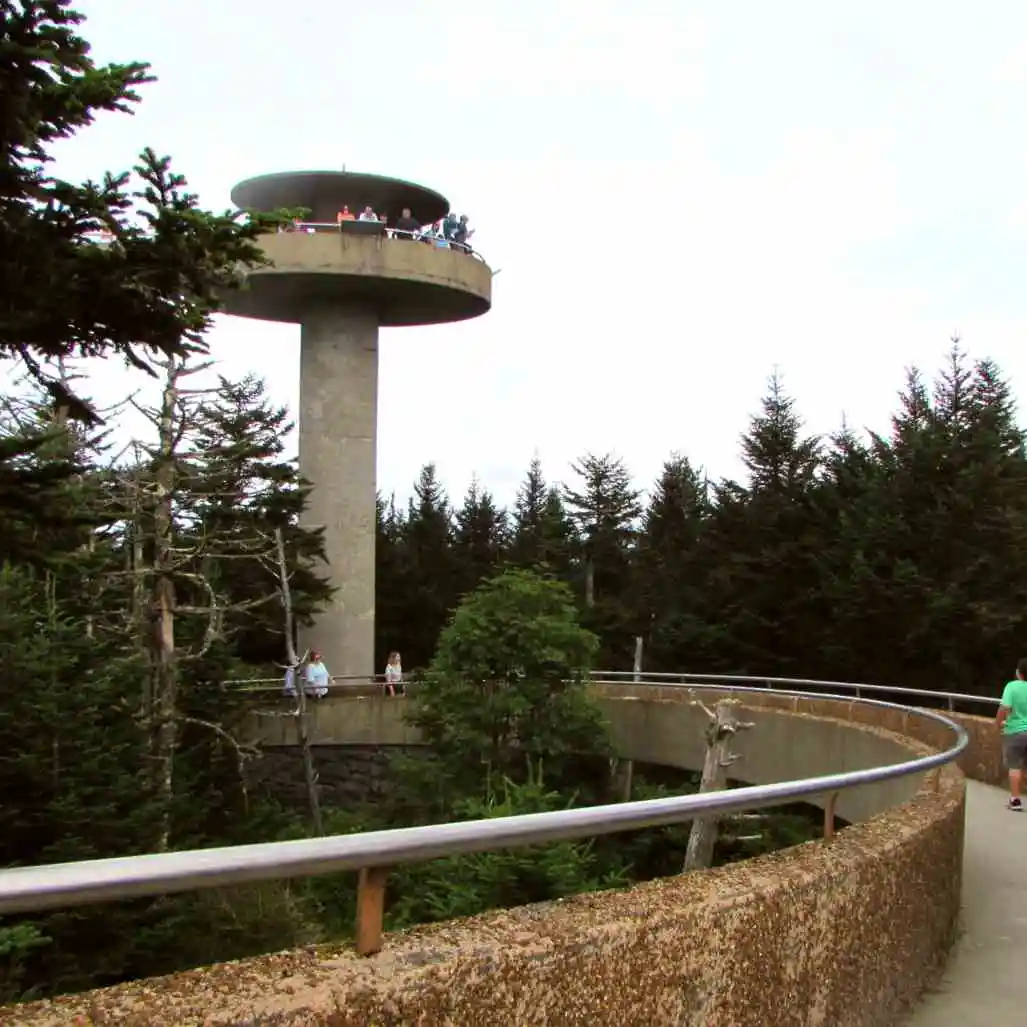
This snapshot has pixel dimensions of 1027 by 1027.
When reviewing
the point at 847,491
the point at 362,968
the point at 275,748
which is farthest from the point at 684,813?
the point at 847,491

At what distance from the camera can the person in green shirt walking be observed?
11062 mm

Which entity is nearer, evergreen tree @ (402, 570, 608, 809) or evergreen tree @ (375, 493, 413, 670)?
evergreen tree @ (402, 570, 608, 809)

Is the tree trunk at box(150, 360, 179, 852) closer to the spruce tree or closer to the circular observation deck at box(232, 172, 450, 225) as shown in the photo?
the spruce tree

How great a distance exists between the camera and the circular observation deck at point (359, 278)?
30141 mm

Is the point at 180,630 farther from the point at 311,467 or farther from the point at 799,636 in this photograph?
the point at 799,636

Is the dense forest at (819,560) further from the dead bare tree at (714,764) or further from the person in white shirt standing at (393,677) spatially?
the dead bare tree at (714,764)

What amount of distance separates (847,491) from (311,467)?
2123 centimetres

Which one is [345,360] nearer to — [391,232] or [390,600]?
[391,232]

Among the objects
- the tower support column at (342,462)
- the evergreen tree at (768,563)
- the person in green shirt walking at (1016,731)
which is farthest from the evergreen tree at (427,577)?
the person in green shirt walking at (1016,731)

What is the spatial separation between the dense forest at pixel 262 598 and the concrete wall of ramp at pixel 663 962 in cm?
556

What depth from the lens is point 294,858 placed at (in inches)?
91.7

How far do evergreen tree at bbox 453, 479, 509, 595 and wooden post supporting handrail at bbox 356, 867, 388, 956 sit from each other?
55214 mm

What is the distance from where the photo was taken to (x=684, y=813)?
3492mm

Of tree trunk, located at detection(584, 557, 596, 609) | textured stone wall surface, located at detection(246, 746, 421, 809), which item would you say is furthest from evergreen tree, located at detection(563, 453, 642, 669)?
textured stone wall surface, located at detection(246, 746, 421, 809)
